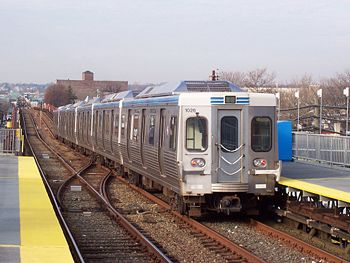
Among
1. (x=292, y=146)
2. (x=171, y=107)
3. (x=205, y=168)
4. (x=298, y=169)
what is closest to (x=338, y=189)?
(x=205, y=168)

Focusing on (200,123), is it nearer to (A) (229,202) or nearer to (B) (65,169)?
(A) (229,202)

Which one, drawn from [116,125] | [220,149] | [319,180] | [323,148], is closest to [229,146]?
[220,149]

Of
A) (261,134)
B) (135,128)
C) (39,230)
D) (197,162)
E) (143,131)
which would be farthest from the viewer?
(135,128)

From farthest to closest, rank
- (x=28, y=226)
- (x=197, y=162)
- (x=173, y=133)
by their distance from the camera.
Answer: (x=173, y=133) < (x=197, y=162) < (x=28, y=226)

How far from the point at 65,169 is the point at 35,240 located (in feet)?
61.9

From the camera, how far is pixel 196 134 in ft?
43.6

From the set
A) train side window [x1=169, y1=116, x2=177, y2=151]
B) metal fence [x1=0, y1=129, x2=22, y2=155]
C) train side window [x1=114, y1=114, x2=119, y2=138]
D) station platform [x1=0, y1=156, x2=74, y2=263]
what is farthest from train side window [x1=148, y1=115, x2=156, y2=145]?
metal fence [x1=0, y1=129, x2=22, y2=155]

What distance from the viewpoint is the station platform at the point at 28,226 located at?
835cm

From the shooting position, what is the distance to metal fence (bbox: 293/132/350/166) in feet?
60.3

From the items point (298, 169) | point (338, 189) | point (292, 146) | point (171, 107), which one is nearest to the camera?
point (338, 189)

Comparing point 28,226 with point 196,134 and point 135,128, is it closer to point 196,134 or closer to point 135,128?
point 196,134

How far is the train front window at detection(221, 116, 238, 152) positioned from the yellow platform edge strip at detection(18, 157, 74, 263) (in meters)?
3.77

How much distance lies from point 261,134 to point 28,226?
5.34m

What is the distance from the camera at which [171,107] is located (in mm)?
14016
